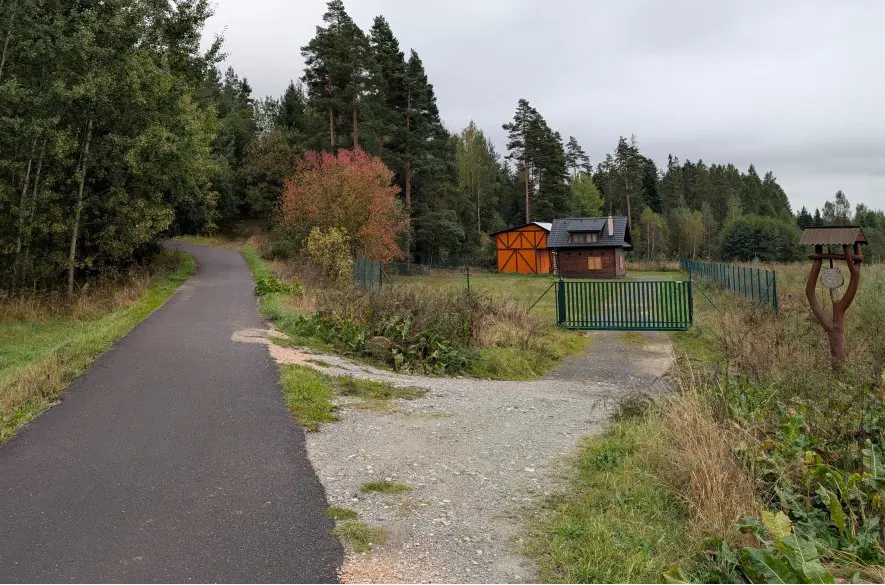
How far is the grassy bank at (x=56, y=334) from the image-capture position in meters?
8.09

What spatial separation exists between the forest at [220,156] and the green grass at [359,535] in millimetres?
14651

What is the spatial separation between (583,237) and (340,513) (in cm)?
4706

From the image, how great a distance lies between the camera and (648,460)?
5.61 metres

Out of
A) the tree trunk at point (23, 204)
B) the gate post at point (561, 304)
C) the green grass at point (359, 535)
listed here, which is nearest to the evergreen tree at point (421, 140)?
the gate post at point (561, 304)

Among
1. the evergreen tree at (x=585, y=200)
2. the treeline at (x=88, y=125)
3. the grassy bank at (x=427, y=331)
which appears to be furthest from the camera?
the evergreen tree at (x=585, y=200)

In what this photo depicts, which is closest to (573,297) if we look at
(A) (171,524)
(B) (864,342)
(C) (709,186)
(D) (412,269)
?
(B) (864,342)

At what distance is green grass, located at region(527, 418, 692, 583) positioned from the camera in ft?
12.8

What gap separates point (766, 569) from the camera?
335cm

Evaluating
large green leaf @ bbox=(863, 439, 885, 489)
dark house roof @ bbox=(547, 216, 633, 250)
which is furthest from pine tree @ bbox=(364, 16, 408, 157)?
large green leaf @ bbox=(863, 439, 885, 489)

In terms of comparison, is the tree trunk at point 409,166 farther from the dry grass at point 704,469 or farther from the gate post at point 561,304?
the dry grass at point 704,469

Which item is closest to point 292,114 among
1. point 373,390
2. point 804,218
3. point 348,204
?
point 348,204

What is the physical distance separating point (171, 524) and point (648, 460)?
162 inches

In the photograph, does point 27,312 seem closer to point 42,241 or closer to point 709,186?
point 42,241

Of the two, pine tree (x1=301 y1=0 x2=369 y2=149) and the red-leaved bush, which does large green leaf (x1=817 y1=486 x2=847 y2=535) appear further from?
pine tree (x1=301 y1=0 x2=369 y2=149)
